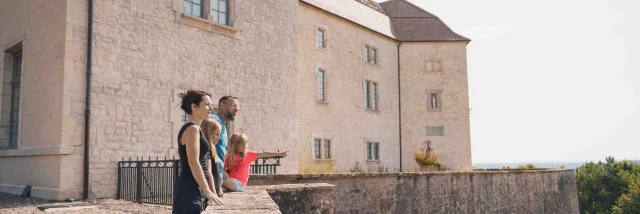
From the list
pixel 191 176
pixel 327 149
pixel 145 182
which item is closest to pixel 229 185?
pixel 191 176

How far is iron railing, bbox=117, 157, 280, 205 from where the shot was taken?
927cm

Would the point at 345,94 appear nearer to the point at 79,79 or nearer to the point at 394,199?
the point at 394,199

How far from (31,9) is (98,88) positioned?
2830 millimetres

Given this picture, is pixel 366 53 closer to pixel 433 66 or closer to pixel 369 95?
pixel 369 95

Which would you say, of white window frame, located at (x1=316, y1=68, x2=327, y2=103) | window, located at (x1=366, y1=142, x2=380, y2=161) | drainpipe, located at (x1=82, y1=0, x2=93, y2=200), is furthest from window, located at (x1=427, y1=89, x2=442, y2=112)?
drainpipe, located at (x1=82, y1=0, x2=93, y2=200)

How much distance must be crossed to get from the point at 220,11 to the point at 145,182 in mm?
4819

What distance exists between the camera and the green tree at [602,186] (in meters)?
34.7

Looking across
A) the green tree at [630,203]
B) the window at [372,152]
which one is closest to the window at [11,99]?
the window at [372,152]

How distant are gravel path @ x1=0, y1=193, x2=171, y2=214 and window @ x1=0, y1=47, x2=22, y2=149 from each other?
6.57 ft

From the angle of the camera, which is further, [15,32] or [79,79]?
[15,32]

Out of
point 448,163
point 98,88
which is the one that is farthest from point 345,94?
point 98,88

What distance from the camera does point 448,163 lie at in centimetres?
2412

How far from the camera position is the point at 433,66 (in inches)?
979

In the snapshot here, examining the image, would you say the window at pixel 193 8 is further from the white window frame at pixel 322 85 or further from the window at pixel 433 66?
the window at pixel 433 66
